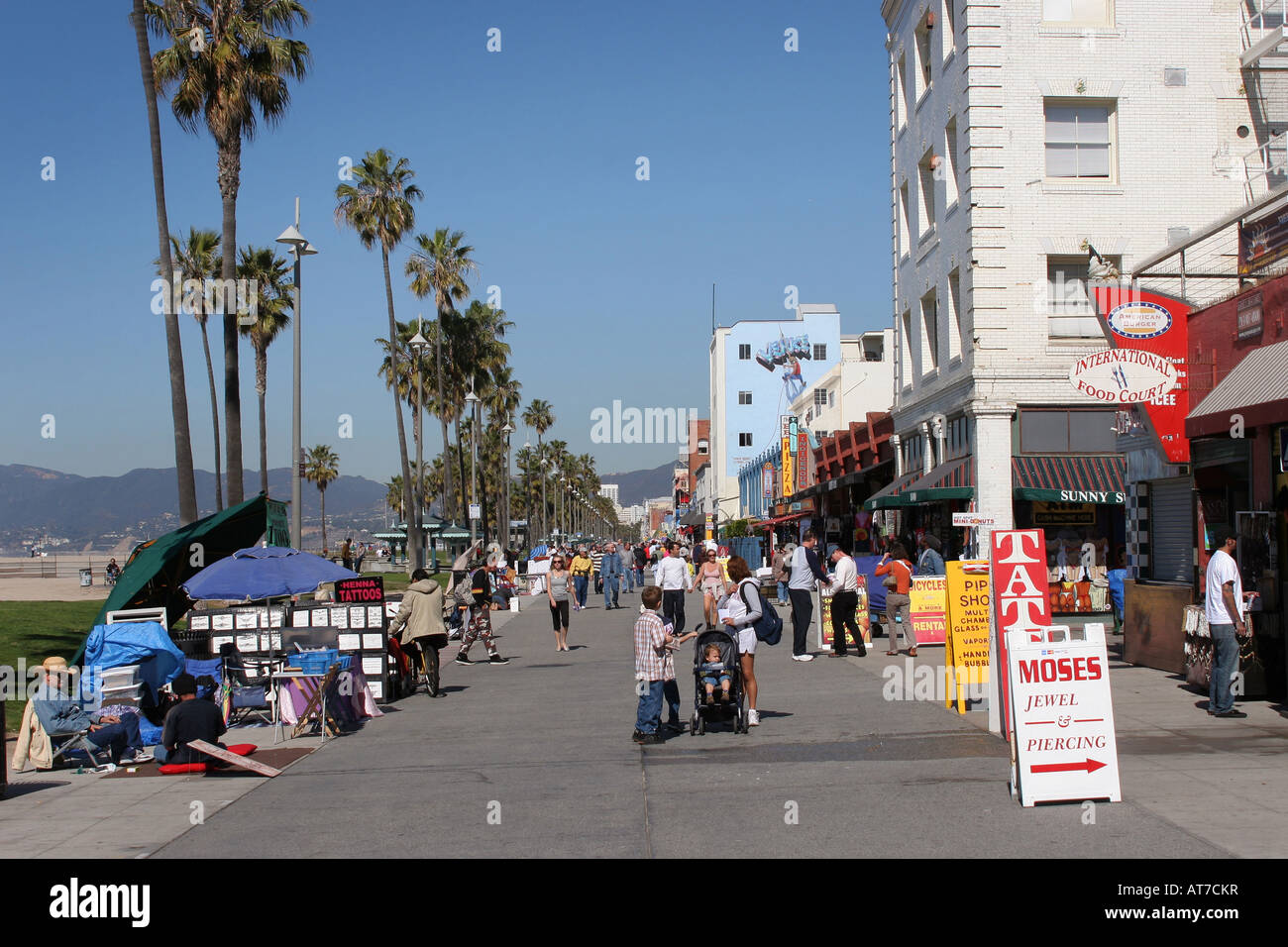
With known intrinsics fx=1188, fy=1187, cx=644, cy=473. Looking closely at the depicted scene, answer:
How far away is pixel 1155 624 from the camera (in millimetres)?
15914

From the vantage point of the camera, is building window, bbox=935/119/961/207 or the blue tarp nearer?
the blue tarp

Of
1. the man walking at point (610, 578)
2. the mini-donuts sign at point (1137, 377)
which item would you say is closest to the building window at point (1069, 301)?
the mini-donuts sign at point (1137, 377)

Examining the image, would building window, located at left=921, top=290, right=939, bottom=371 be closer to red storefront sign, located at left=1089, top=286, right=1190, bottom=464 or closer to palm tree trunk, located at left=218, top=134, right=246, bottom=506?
red storefront sign, located at left=1089, top=286, right=1190, bottom=464

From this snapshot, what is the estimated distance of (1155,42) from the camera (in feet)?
85.1

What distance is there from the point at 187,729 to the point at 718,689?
5.05 metres

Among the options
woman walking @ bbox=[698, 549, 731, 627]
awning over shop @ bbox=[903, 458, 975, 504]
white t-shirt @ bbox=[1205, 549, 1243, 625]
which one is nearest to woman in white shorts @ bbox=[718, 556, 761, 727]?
white t-shirt @ bbox=[1205, 549, 1243, 625]

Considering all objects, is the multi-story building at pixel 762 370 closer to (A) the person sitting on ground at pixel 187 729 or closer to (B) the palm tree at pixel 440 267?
(B) the palm tree at pixel 440 267

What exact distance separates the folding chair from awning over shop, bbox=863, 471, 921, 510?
53.6 feet

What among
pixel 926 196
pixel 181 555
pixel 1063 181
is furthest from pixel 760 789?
pixel 926 196

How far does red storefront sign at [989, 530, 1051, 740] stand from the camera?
10898 mm

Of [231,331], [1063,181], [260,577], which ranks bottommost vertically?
[260,577]

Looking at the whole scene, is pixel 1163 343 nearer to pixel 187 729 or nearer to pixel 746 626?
pixel 746 626
